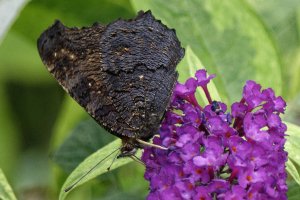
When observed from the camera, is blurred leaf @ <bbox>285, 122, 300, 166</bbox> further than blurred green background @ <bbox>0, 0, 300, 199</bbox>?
No

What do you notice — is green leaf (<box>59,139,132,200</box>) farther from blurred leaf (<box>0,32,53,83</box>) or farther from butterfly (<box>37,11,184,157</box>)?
blurred leaf (<box>0,32,53,83</box>)

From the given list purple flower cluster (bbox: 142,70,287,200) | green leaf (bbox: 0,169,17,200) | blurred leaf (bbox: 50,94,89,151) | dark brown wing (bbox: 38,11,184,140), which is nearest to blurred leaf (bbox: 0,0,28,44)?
dark brown wing (bbox: 38,11,184,140)

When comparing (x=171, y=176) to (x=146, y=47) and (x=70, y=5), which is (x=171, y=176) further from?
(x=70, y=5)

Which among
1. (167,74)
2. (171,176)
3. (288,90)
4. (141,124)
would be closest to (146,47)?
(167,74)

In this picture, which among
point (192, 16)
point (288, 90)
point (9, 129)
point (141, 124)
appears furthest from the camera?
point (9, 129)

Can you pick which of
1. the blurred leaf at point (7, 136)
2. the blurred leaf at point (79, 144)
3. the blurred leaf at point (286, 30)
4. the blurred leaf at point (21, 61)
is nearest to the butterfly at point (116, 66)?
the blurred leaf at point (79, 144)

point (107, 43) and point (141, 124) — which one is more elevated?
point (107, 43)
